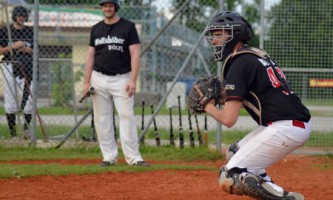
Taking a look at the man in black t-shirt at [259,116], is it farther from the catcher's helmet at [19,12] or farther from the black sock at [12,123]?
the black sock at [12,123]

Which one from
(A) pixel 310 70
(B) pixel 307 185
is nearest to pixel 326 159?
(A) pixel 310 70

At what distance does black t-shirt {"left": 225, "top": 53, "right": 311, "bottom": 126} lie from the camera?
220 inches

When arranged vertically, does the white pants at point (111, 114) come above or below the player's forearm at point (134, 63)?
below

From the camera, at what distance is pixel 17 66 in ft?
39.9

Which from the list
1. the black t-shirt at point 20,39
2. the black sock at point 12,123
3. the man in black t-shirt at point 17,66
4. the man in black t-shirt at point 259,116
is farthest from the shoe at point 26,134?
the man in black t-shirt at point 259,116

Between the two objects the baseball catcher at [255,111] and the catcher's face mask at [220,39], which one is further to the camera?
the catcher's face mask at [220,39]

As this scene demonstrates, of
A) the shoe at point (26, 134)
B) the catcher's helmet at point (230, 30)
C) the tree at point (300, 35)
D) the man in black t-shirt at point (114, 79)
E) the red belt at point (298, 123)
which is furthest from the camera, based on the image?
the tree at point (300, 35)

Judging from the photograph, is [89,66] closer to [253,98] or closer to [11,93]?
[11,93]

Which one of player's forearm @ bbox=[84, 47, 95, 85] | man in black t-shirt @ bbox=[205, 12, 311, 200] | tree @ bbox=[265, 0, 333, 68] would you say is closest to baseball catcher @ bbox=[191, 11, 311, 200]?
man in black t-shirt @ bbox=[205, 12, 311, 200]

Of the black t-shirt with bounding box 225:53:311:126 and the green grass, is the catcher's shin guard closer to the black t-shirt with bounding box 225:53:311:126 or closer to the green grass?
the black t-shirt with bounding box 225:53:311:126

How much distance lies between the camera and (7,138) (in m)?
12.2

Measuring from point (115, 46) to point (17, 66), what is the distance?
3088 mm

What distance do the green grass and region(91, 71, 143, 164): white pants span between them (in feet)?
0.79

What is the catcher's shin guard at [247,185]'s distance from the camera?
18.4 ft
